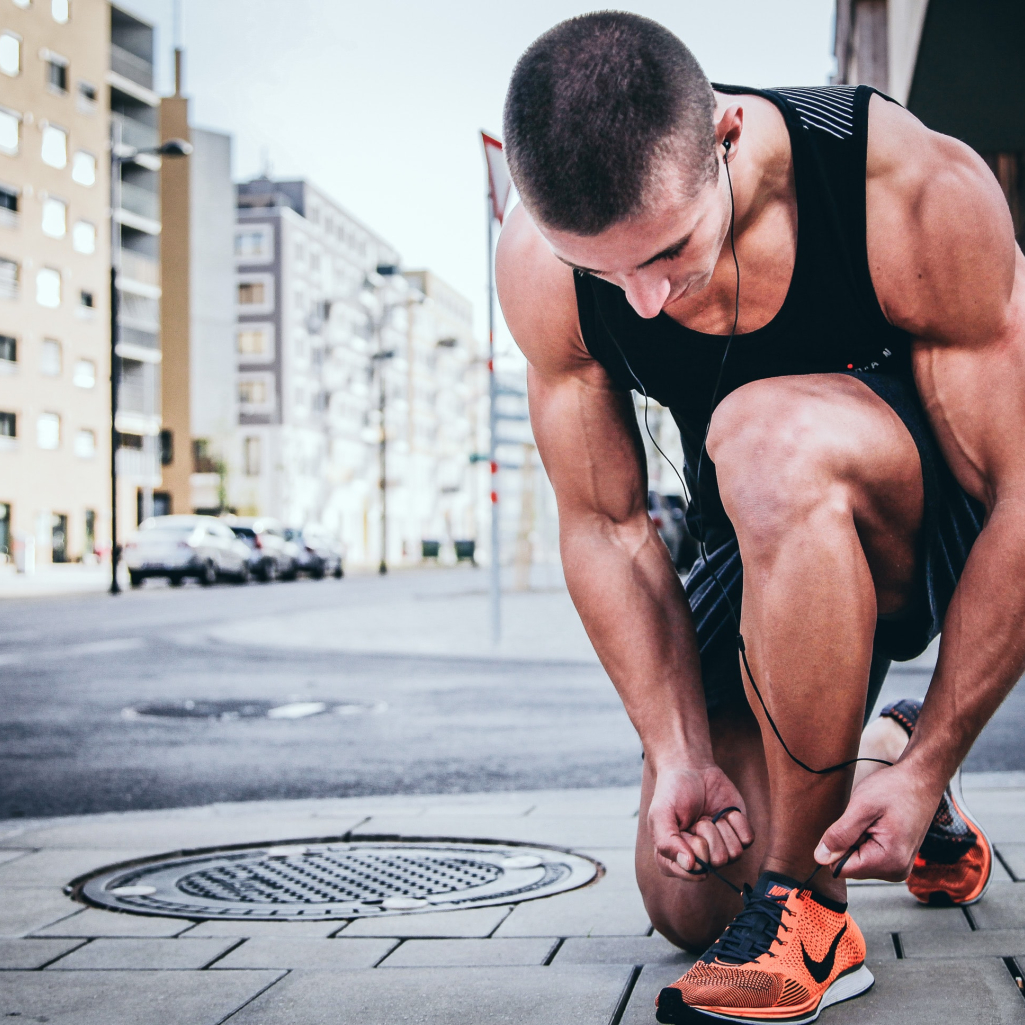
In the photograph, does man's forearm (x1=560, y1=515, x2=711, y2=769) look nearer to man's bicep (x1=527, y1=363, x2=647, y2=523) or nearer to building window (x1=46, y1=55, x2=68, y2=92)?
man's bicep (x1=527, y1=363, x2=647, y2=523)

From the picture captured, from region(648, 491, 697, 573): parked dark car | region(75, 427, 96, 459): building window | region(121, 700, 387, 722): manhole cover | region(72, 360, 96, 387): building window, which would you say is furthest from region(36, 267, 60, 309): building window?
region(121, 700, 387, 722): manhole cover

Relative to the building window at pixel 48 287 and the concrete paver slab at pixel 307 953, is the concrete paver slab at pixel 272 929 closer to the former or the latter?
the concrete paver slab at pixel 307 953

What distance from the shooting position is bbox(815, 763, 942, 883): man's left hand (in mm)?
1855

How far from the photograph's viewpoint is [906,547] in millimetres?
2164

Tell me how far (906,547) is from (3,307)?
45.7 meters

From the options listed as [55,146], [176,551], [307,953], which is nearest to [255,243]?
[55,146]

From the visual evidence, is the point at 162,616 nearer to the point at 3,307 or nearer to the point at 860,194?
the point at 860,194

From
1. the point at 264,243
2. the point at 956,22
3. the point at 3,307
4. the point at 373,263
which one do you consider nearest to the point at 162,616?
the point at 956,22

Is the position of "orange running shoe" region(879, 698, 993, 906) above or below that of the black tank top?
below

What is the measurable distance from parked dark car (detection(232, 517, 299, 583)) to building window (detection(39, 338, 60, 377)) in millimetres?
14234

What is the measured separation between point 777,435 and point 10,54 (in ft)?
157

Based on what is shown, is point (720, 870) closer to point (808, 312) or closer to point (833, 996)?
point (833, 996)

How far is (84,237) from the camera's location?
1890 inches

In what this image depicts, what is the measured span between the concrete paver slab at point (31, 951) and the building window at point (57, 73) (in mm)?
48596
